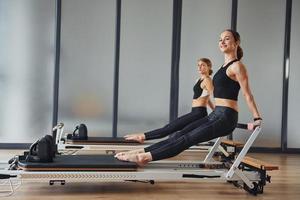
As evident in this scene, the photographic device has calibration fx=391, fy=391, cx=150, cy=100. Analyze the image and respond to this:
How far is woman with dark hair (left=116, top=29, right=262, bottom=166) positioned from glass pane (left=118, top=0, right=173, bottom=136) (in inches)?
132

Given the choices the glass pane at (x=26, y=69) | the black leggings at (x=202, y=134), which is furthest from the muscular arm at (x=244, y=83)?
the glass pane at (x=26, y=69)

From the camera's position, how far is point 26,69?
6.45 meters

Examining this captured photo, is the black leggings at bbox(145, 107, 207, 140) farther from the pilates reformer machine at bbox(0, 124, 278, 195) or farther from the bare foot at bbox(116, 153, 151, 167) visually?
the bare foot at bbox(116, 153, 151, 167)

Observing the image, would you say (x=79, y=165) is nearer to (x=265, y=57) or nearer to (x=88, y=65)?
(x=88, y=65)

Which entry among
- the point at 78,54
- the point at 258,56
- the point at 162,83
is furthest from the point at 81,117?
the point at 258,56

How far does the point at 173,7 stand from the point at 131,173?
4.24 m

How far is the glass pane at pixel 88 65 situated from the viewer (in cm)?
A: 658

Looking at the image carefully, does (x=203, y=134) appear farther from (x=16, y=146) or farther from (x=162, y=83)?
(x=16, y=146)

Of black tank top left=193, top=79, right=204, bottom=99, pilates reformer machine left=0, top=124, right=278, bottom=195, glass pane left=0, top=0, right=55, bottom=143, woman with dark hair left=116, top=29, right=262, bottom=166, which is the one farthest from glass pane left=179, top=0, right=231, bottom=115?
woman with dark hair left=116, top=29, right=262, bottom=166

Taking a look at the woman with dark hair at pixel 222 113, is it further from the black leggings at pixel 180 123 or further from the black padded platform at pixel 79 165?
the black leggings at pixel 180 123

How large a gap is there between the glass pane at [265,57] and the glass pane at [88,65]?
7.62 feet

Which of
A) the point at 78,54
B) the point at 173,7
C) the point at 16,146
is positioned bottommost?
the point at 16,146

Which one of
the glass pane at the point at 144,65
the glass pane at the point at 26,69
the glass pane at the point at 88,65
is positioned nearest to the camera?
the glass pane at the point at 26,69

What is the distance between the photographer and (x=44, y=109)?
6.50 m
